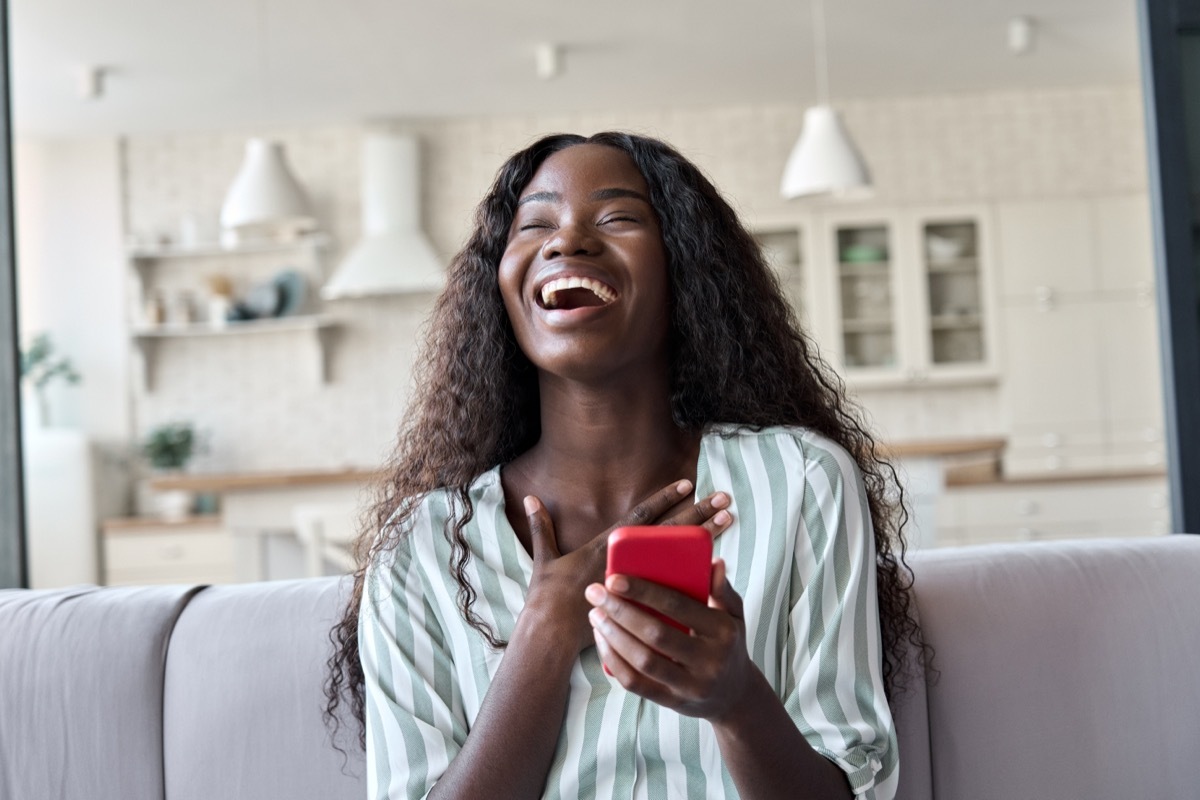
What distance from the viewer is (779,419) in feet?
4.26

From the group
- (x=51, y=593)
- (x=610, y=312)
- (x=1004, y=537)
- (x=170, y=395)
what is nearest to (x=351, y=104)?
(x=170, y=395)

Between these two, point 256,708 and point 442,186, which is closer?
point 256,708

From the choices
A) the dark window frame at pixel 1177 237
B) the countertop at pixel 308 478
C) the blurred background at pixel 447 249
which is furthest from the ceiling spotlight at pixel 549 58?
the dark window frame at pixel 1177 237

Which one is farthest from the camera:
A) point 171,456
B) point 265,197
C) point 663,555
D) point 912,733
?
point 171,456

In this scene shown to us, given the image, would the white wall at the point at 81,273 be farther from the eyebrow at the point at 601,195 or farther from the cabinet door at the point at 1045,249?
the eyebrow at the point at 601,195

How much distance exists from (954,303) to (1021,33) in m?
→ 1.47

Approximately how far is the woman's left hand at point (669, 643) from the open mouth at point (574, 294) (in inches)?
15.8

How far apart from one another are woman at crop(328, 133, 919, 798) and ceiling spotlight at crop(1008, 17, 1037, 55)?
14.0ft

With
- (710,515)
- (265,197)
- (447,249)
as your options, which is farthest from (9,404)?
(447,249)

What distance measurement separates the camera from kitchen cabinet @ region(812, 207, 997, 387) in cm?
601

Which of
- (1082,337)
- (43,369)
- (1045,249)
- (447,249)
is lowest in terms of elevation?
(1082,337)

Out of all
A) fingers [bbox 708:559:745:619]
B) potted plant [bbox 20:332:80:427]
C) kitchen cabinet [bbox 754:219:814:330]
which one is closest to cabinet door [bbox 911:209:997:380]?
kitchen cabinet [bbox 754:219:814:330]

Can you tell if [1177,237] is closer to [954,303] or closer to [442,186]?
[954,303]

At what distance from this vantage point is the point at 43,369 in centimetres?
599
